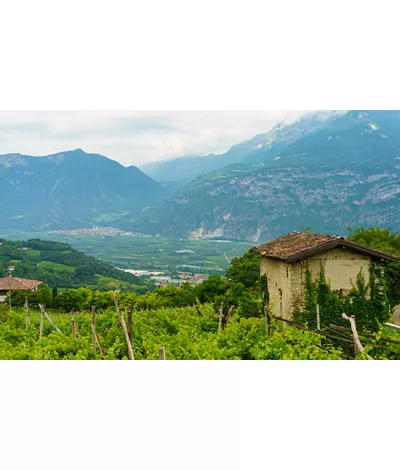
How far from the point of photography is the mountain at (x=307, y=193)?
67750 millimetres

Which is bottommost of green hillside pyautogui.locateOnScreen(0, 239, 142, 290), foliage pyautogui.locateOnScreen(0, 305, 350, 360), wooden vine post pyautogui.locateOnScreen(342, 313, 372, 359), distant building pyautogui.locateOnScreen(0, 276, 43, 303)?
green hillside pyautogui.locateOnScreen(0, 239, 142, 290)

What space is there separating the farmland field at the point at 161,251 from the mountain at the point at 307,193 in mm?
5259

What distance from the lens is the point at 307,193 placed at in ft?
250

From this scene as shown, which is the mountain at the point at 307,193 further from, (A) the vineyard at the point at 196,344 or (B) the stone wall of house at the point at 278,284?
(A) the vineyard at the point at 196,344

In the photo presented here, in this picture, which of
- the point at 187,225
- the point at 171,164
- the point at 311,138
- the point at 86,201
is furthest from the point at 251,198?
the point at 171,164

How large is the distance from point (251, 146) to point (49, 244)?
114 meters

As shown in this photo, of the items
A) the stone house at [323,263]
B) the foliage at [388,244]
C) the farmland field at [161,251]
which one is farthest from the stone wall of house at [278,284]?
the farmland field at [161,251]

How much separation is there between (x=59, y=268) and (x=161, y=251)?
25054 mm

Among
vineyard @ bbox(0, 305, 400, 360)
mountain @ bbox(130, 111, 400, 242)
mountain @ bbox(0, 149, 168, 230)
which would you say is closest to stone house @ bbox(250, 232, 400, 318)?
vineyard @ bbox(0, 305, 400, 360)

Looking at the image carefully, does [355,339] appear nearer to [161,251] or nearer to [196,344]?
[196,344]

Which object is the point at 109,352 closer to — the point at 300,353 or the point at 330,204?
the point at 300,353

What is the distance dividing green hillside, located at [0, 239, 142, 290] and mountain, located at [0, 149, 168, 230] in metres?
58.9

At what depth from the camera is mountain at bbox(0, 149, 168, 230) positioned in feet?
357

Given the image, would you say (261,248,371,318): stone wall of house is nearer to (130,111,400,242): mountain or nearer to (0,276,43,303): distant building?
(0,276,43,303): distant building
